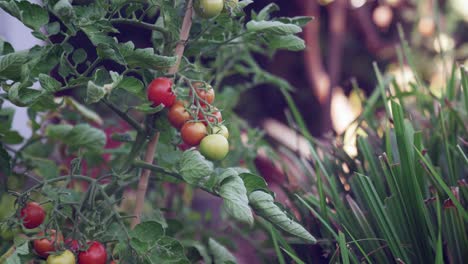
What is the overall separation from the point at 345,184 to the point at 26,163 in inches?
28.3

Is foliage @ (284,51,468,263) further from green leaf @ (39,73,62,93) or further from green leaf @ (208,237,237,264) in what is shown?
green leaf @ (39,73,62,93)

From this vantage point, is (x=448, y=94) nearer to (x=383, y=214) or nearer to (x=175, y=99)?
(x=383, y=214)

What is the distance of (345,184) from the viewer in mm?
1162

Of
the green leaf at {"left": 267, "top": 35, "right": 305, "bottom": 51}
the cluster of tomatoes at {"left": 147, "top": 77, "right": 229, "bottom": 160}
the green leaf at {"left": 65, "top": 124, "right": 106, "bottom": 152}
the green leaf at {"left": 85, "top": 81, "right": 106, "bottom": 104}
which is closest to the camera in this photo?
the green leaf at {"left": 85, "top": 81, "right": 106, "bottom": 104}

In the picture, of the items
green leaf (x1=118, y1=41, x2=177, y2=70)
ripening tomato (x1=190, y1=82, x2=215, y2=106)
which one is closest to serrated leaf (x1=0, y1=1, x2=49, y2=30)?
green leaf (x1=118, y1=41, x2=177, y2=70)

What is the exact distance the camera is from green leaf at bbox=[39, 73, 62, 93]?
0.75m

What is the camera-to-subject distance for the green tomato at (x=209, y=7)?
78 centimetres

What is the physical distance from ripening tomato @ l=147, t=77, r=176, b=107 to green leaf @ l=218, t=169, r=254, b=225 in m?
0.15

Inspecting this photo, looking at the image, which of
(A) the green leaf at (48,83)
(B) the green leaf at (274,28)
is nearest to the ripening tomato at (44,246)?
(A) the green leaf at (48,83)

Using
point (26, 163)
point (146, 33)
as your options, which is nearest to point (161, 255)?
point (26, 163)

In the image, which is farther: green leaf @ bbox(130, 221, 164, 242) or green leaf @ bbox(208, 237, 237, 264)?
green leaf @ bbox(208, 237, 237, 264)

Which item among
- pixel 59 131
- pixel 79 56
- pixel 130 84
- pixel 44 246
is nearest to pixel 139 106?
pixel 130 84

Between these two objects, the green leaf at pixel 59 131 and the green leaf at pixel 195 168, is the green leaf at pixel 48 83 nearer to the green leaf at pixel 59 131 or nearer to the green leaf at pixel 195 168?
the green leaf at pixel 195 168

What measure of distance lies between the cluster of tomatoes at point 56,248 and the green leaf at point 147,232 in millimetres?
59
